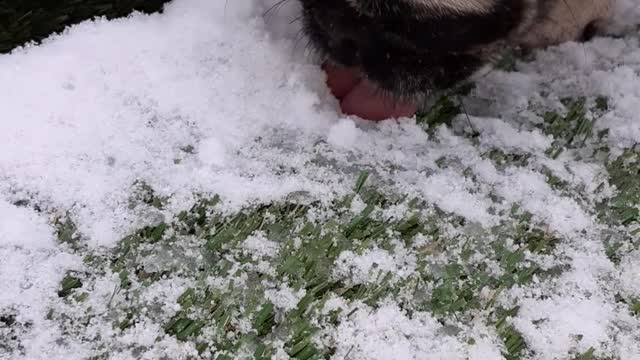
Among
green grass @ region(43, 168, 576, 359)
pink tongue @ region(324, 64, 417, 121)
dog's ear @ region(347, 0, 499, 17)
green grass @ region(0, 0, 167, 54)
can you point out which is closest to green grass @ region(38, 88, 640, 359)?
green grass @ region(43, 168, 576, 359)

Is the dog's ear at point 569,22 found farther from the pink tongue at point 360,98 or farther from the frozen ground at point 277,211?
the pink tongue at point 360,98

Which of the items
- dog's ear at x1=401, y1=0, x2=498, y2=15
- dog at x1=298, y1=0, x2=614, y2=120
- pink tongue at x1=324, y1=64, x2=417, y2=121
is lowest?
pink tongue at x1=324, y1=64, x2=417, y2=121

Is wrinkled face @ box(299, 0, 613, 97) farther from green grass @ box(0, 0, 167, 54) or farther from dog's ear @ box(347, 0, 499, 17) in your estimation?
green grass @ box(0, 0, 167, 54)

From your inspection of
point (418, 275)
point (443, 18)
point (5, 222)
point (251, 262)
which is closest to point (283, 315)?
point (251, 262)

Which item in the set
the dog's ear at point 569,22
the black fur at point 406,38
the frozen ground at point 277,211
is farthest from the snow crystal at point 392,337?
the dog's ear at point 569,22

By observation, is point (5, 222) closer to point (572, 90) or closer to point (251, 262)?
point (251, 262)

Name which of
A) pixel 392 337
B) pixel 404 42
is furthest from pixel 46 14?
pixel 392 337

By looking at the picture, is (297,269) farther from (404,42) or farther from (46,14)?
(46,14)

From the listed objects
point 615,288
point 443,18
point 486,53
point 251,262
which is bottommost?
point 615,288
